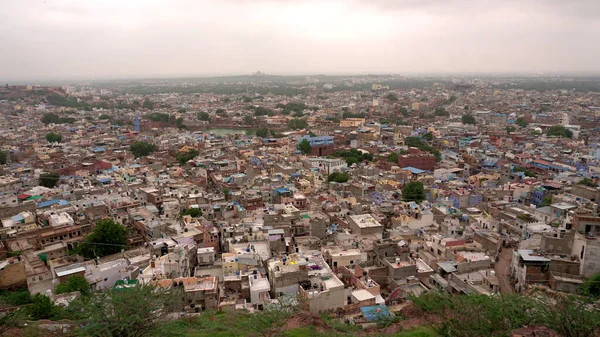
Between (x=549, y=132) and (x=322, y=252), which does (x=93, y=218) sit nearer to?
(x=322, y=252)

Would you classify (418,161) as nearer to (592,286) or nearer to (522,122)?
(592,286)

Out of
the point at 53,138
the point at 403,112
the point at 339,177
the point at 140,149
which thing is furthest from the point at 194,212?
the point at 403,112

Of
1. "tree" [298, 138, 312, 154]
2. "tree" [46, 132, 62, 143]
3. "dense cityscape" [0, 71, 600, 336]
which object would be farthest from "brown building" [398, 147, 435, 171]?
"tree" [46, 132, 62, 143]

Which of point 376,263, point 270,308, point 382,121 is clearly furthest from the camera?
point 382,121

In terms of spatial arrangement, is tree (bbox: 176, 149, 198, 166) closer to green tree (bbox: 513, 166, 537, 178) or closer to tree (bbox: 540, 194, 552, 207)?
green tree (bbox: 513, 166, 537, 178)

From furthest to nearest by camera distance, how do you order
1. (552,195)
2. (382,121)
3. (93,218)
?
(382,121) < (552,195) < (93,218)

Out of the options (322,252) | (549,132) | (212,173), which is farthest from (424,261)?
(549,132)

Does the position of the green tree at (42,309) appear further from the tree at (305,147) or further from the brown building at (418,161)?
the tree at (305,147)
